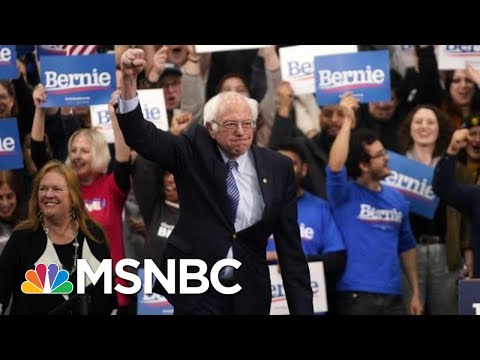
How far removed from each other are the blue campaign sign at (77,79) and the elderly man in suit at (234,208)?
1.51 m

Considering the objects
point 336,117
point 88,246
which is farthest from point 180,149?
point 336,117

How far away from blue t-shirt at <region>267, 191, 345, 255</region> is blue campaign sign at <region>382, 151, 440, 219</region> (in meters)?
0.37

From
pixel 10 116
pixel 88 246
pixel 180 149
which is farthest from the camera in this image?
pixel 10 116

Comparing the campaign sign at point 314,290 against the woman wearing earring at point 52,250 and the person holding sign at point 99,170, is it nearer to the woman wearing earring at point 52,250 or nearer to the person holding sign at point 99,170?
the person holding sign at point 99,170

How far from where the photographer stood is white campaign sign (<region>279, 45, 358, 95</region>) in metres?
6.77

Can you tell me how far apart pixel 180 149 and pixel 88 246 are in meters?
1.28

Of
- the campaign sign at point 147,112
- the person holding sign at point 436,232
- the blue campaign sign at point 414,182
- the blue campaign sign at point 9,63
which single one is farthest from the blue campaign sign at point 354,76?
the blue campaign sign at point 9,63

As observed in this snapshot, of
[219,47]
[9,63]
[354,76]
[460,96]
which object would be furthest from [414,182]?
[9,63]

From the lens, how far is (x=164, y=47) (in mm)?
6734

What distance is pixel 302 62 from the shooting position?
6789mm

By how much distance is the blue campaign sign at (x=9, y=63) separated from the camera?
21.9 ft

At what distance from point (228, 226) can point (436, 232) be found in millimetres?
1932

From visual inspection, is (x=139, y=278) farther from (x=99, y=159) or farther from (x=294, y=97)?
(x=294, y=97)

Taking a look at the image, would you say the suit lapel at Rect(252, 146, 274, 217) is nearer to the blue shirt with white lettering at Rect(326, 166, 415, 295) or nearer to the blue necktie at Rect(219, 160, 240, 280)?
the blue necktie at Rect(219, 160, 240, 280)
